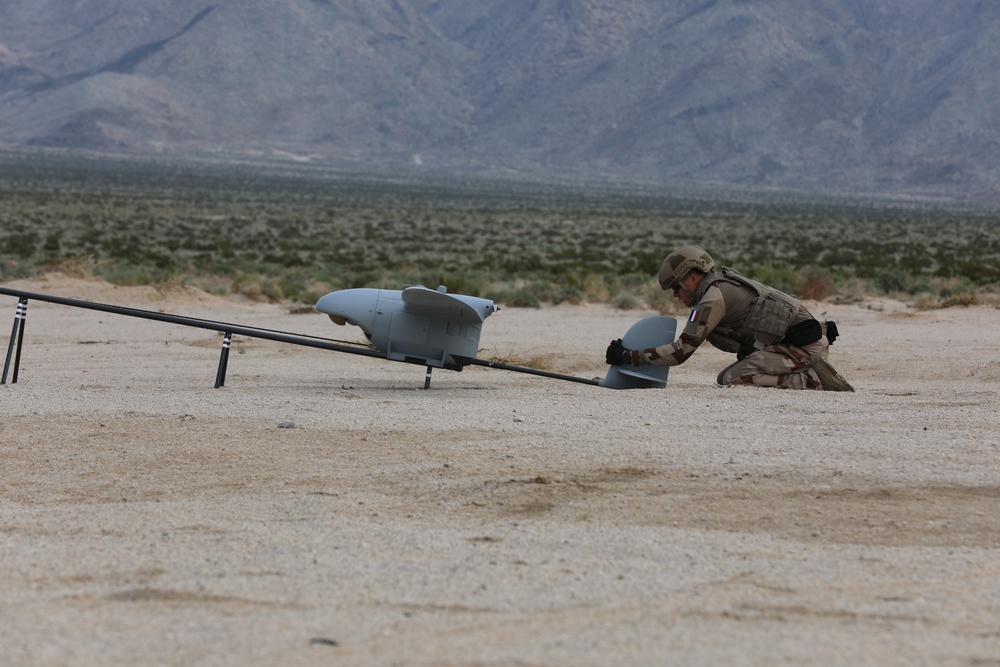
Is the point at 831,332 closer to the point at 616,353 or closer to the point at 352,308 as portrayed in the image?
the point at 616,353

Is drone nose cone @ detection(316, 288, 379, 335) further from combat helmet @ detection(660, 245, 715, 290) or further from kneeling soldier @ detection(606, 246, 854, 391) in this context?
combat helmet @ detection(660, 245, 715, 290)

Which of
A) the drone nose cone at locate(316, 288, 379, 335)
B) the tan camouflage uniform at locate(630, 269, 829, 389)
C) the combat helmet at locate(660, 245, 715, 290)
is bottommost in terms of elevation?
the drone nose cone at locate(316, 288, 379, 335)

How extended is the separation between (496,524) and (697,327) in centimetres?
388

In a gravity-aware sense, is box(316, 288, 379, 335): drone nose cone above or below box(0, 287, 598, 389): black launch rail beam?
above

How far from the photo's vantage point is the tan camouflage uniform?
9625 mm

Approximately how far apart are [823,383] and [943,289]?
619 inches

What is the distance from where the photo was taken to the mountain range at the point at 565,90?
14800 centimetres

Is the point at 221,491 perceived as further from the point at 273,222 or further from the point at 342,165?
the point at 342,165

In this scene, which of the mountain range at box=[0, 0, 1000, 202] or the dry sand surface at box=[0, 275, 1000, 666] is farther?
the mountain range at box=[0, 0, 1000, 202]

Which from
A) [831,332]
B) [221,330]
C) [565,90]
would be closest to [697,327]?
[831,332]

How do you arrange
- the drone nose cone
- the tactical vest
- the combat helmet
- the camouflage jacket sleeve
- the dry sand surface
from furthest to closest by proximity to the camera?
the drone nose cone
the tactical vest
the combat helmet
the camouflage jacket sleeve
the dry sand surface

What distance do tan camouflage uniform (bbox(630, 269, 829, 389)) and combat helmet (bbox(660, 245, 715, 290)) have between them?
150mm

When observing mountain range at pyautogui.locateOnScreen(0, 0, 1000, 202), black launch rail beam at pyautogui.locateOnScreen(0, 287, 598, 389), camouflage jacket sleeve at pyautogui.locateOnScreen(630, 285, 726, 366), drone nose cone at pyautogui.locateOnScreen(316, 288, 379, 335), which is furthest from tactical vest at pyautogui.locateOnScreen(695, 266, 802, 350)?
mountain range at pyautogui.locateOnScreen(0, 0, 1000, 202)

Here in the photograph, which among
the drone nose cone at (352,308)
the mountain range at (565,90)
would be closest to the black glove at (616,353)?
the drone nose cone at (352,308)
